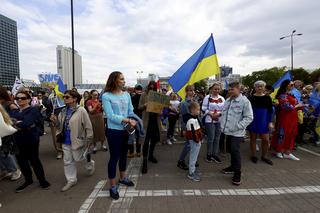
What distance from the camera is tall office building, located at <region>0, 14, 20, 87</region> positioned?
992 inches

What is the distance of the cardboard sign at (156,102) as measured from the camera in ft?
16.0

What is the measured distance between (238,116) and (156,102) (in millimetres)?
1629

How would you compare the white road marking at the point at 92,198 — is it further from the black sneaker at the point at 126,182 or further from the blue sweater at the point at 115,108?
the blue sweater at the point at 115,108

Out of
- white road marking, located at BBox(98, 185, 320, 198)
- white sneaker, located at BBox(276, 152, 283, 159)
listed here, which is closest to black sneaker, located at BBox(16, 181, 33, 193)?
white road marking, located at BBox(98, 185, 320, 198)

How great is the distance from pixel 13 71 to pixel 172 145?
133 ft

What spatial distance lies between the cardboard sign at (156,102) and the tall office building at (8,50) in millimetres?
24348

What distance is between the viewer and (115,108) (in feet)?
12.0

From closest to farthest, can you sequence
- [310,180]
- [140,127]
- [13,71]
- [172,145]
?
1. [140,127]
2. [310,180]
3. [172,145]
4. [13,71]

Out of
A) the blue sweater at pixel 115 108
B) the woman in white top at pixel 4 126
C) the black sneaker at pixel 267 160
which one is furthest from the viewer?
the black sneaker at pixel 267 160

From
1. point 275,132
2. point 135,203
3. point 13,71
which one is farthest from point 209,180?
Result: point 13,71

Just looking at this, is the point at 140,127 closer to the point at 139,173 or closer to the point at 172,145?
the point at 139,173

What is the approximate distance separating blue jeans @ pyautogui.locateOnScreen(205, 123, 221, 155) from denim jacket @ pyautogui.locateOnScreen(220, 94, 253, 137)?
0.84 m

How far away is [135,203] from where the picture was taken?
3.56m

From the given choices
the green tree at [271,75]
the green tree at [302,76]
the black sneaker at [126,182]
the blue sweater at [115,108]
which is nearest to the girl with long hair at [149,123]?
the black sneaker at [126,182]
